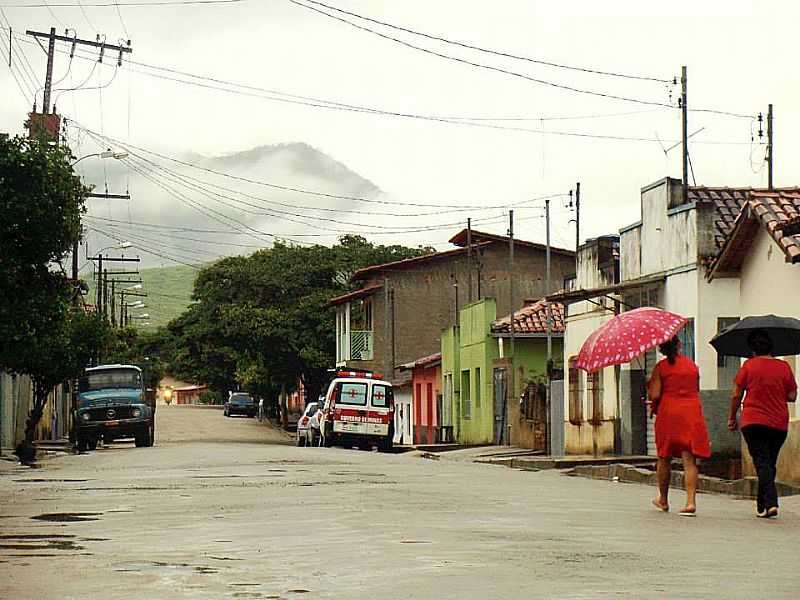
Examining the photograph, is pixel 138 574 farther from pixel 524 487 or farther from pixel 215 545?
pixel 524 487

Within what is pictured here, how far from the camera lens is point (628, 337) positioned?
52.0 ft

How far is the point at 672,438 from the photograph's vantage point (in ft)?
48.3

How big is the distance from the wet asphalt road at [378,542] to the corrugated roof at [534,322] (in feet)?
83.2

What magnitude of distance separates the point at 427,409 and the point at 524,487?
4111 centimetres

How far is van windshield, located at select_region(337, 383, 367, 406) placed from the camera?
1783 inches

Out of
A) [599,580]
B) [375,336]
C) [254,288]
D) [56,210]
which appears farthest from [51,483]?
[254,288]

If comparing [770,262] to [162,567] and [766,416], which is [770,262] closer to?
[766,416]

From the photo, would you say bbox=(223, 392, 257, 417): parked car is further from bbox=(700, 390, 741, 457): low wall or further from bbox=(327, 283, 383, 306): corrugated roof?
bbox=(700, 390, 741, 457): low wall

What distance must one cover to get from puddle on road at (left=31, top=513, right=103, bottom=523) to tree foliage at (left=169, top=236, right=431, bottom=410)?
5848 centimetres

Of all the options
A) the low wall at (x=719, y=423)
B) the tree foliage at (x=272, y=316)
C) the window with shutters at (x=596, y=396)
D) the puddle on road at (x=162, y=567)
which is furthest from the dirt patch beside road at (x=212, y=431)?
the puddle on road at (x=162, y=567)

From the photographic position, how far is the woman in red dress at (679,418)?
1464cm

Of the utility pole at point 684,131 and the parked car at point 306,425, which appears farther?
the parked car at point 306,425

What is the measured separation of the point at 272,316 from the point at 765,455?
199ft

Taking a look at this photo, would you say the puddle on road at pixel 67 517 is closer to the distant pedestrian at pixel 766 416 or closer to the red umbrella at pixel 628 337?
the red umbrella at pixel 628 337
